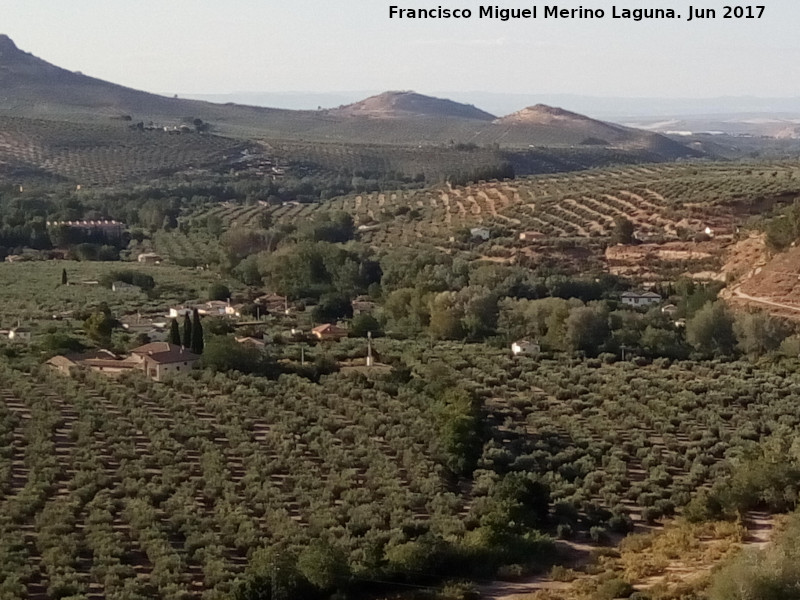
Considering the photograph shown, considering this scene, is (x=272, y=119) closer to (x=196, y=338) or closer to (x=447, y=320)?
(x=447, y=320)

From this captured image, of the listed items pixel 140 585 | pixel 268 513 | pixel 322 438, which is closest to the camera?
pixel 140 585

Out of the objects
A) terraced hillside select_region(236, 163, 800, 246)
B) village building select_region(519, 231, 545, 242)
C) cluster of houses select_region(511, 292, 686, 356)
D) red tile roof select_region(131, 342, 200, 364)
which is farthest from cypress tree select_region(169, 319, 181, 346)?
village building select_region(519, 231, 545, 242)

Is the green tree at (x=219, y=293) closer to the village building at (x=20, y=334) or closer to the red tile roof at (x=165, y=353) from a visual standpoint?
the village building at (x=20, y=334)

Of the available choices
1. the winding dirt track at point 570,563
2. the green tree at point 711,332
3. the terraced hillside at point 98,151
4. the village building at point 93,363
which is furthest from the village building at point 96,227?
the winding dirt track at point 570,563

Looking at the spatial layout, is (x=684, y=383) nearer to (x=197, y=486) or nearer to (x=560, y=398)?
(x=560, y=398)

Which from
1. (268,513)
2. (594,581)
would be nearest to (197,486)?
(268,513)

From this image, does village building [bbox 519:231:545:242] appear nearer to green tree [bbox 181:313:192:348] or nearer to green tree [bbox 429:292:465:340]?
green tree [bbox 429:292:465:340]
